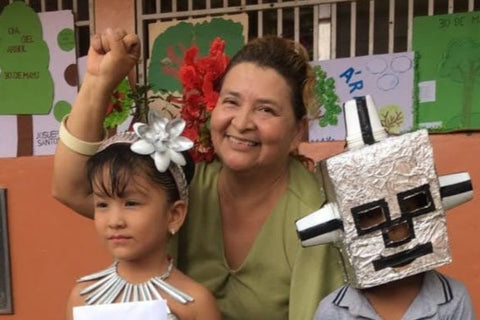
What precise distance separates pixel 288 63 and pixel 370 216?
0.43 meters

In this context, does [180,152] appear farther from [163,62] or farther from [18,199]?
[18,199]

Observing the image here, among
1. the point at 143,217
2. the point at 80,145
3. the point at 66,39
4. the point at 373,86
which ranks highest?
the point at 66,39

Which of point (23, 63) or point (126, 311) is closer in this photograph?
point (126, 311)

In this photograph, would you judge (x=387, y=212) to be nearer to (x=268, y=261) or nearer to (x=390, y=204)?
(x=390, y=204)

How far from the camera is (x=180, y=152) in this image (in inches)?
58.8

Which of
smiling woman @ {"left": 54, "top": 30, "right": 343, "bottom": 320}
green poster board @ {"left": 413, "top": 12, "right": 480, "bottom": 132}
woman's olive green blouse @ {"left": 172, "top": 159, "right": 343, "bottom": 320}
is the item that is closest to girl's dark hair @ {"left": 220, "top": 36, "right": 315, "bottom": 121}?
smiling woman @ {"left": 54, "top": 30, "right": 343, "bottom": 320}

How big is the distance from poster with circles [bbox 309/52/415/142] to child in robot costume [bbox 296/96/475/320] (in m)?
1.30

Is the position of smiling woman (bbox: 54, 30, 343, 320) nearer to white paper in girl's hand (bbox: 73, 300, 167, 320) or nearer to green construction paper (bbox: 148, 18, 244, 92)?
white paper in girl's hand (bbox: 73, 300, 167, 320)

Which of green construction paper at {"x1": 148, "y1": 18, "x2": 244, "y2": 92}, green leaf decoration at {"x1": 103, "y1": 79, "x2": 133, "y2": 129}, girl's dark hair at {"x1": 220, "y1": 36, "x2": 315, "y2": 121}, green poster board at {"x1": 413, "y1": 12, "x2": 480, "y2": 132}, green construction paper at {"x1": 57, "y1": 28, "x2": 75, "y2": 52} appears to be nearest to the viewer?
girl's dark hair at {"x1": 220, "y1": 36, "x2": 315, "y2": 121}

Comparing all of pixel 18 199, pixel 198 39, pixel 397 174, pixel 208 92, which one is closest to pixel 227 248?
pixel 208 92

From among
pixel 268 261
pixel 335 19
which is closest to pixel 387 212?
pixel 268 261

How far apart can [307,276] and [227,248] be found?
0.76ft

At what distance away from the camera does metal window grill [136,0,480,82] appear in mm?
2709

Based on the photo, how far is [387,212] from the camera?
132 cm
